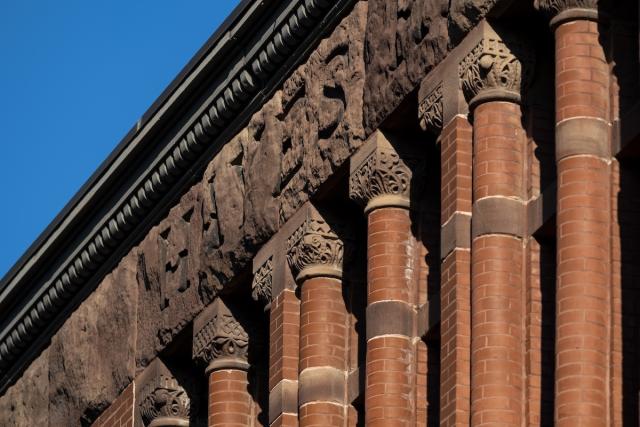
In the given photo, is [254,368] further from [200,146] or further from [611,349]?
[611,349]

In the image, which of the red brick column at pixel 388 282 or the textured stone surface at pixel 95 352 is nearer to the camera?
the red brick column at pixel 388 282

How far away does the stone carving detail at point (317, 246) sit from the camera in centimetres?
2762

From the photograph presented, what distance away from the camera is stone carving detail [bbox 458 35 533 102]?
24.8 metres

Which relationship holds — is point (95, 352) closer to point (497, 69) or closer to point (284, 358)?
point (284, 358)

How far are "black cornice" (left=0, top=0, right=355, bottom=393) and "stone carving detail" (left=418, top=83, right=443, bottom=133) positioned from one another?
7.17 feet

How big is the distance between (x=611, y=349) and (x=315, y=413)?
4.88 m

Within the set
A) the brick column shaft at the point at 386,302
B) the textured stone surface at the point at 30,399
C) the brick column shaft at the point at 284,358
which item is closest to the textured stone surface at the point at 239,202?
the textured stone surface at the point at 30,399

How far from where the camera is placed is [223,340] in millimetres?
29594

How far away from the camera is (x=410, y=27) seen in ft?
85.5

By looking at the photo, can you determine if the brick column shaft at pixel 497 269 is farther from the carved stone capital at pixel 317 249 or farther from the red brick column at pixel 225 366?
the red brick column at pixel 225 366

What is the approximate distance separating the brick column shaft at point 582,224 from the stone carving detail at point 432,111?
5.85 feet

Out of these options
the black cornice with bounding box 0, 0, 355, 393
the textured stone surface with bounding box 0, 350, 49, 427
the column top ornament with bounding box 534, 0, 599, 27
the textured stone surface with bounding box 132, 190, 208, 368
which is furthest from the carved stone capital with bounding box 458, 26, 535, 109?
the textured stone surface with bounding box 0, 350, 49, 427

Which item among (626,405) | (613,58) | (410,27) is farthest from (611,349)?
(410,27)

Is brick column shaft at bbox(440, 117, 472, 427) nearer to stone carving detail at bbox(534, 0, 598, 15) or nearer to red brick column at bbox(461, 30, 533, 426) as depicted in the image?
red brick column at bbox(461, 30, 533, 426)
